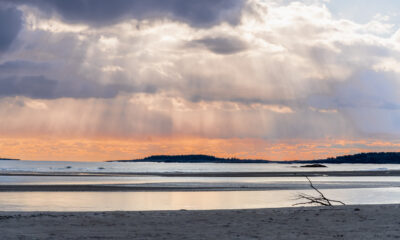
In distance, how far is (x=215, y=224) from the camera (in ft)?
60.2

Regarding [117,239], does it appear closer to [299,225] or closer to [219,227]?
[219,227]

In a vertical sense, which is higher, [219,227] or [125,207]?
[125,207]

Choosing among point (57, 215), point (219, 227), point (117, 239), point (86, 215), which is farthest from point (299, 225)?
point (57, 215)

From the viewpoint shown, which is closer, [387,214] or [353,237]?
[353,237]

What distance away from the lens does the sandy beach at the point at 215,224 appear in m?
15.6

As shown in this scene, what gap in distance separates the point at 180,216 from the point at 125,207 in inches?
341

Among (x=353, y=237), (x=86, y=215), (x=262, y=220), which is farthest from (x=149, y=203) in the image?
(x=353, y=237)

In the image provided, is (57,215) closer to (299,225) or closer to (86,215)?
(86,215)

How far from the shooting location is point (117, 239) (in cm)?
1485

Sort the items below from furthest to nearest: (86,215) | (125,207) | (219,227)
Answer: (125,207)
(86,215)
(219,227)

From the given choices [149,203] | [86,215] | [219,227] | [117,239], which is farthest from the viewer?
[149,203]

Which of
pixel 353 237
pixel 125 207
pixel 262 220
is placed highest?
pixel 125 207

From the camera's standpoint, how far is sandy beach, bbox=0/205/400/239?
15.6 metres

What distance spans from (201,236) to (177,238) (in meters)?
0.88
